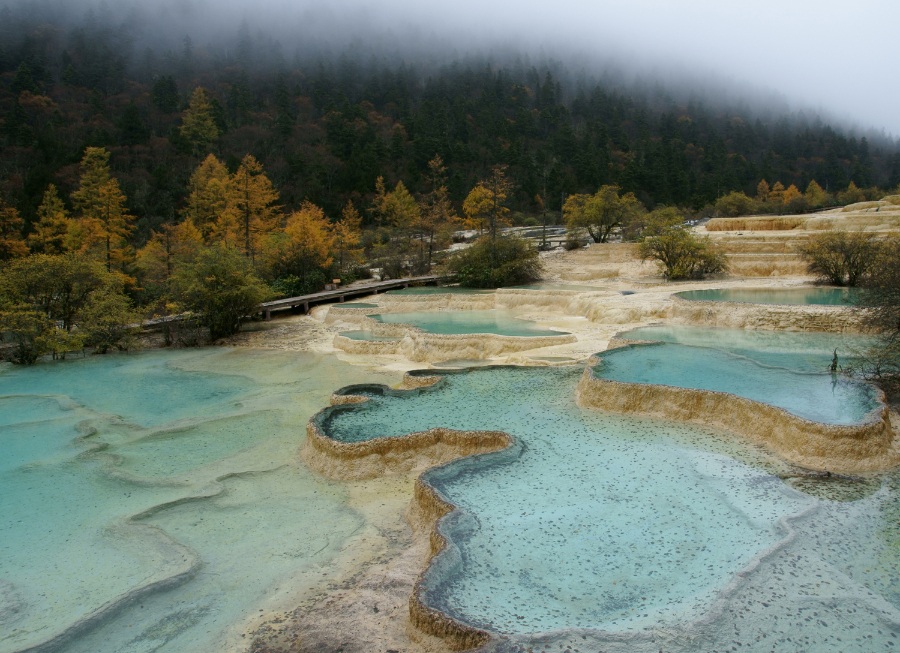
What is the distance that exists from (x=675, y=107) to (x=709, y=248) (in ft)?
334

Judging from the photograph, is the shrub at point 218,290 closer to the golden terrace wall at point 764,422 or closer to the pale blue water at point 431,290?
the pale blue water at point 431,290

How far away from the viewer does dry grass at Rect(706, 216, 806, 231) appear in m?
27.0

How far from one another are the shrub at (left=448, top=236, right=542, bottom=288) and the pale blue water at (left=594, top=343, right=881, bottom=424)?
13.2m

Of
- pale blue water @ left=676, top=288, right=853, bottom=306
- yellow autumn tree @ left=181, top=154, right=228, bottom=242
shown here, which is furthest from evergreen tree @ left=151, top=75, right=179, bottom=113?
pale blue water @ left=676, top=288, right=853, bottom=306

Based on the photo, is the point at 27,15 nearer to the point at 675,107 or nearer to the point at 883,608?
the point at 675,107

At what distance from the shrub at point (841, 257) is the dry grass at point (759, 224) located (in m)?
7.83

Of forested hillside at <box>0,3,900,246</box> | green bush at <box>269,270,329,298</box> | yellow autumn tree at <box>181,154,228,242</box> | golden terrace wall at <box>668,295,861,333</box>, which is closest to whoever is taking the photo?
golden terrace wall at <box>668,295,861,333</box>

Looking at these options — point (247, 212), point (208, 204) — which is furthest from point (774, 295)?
point (208, 204)

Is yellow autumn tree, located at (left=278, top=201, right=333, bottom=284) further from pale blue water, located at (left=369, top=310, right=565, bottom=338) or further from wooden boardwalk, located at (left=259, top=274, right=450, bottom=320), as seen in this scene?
pale blue water, located at (left=369, top=310, right=565, bottom=338)

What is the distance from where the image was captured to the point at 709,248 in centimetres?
2252

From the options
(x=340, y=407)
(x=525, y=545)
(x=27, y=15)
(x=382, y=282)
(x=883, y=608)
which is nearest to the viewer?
(x=883, y=608)

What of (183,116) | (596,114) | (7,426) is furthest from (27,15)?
(7,426)

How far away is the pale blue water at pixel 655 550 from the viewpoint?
436cm

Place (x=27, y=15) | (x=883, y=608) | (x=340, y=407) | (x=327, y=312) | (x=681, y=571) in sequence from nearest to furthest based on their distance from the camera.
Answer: (x=883, y=608) < (x=681, y=571) < (x=340, y=407) < (x=327, y=312) < (x=27, y=15)
